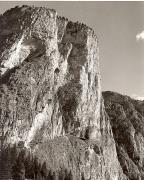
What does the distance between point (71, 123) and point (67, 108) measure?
6.58 ft

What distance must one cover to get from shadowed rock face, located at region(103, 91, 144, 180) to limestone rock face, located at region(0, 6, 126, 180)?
10319mm

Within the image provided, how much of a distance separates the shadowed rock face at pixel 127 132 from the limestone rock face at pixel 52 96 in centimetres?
1032

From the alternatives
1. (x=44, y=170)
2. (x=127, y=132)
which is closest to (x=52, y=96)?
(x=44, y=170)

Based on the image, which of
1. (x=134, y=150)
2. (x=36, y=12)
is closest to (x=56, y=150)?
(x=36, y=12)

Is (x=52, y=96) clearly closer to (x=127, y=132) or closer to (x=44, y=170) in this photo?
(x=44, y=170)

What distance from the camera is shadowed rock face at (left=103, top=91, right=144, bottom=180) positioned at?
7638 centimetres

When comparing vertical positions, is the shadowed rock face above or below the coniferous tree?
above

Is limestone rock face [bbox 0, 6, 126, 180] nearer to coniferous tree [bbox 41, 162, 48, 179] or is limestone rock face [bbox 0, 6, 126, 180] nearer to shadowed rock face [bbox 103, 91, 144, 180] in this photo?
coniferous tree [bbox 41, 162, 48, 179]

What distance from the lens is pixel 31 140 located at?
4859 centimetres

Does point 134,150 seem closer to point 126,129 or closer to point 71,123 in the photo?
point 126,129

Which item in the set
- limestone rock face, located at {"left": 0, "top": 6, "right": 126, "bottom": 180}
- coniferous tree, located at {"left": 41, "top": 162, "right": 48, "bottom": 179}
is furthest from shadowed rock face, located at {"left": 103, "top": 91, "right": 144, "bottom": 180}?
coniferous tree, located at {"left": 41, "top": 162, "right": 48, "bottom": 179}

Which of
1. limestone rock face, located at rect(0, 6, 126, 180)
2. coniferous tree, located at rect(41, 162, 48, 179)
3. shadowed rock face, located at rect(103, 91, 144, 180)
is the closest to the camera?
coniferous tree, located at rect(41, 162, 48, 179)

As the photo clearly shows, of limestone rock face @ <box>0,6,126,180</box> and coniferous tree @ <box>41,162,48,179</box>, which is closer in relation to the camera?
coniferous tree @ <box>41,162,48,179</box>

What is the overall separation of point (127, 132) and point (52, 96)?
105 feet
